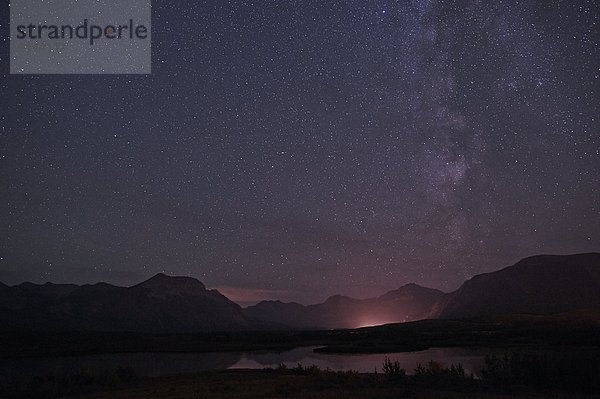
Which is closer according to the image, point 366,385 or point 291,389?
point 291,389

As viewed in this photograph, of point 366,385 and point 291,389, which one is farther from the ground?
point 291,389

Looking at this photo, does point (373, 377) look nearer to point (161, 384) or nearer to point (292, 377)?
point (292, 377)

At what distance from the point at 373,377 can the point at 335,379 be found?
224 cm

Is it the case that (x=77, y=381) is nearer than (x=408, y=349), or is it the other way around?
(x=77, y=381)

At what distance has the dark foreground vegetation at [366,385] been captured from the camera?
856 inches

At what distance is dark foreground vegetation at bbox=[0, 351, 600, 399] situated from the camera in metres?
21.8

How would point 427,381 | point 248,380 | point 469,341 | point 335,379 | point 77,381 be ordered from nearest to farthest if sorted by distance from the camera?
1. point 427,381
2. point 335,379
3. point 248,380
4. point 77,381
5. point 469,341

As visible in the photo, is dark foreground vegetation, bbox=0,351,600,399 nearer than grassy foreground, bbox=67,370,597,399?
No

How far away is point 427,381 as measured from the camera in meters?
25.0

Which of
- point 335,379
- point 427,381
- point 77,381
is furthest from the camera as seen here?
point 77,381

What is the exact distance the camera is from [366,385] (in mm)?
24812

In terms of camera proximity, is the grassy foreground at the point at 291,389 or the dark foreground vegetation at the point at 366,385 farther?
the dark foreground vegetation at the point at 366,385

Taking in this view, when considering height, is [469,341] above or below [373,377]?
below

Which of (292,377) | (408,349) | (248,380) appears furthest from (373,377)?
(408,349)
